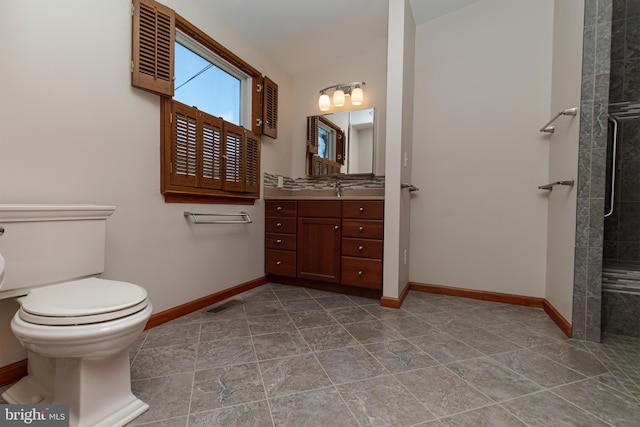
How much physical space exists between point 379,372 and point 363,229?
1.15 m

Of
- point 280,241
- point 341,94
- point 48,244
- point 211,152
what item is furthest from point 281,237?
point 48,244

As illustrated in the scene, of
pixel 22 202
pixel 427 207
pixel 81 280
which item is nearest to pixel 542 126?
pixel 427 207

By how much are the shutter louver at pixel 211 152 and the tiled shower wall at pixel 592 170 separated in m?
2.35

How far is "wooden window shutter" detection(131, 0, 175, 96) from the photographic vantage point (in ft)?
5.17

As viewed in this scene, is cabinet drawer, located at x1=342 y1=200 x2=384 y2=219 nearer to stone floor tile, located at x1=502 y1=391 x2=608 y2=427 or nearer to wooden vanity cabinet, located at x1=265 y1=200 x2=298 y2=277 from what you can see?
wooden vanity cabinet, located at x1=265 y1=200 x2=298 y2=277

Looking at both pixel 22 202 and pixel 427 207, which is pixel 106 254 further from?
pixel 427 207

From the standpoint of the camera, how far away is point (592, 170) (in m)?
1.56

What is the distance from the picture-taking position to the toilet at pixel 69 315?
867 mm

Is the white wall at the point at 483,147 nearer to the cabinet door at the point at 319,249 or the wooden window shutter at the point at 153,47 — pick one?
the cabinet door at the point at 319,249

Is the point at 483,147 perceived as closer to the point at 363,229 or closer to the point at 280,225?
the point at 363,229

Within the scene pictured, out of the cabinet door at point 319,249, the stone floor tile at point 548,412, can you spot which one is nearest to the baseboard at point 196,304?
the cabinet door at point 319,249

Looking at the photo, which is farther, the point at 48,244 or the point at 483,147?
the point at 483,147

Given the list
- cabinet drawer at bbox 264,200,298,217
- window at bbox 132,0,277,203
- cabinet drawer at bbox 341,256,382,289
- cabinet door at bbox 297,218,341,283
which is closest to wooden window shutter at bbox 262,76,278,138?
window at bbox 132,0,277,203

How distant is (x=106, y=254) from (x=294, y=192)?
1.91m
